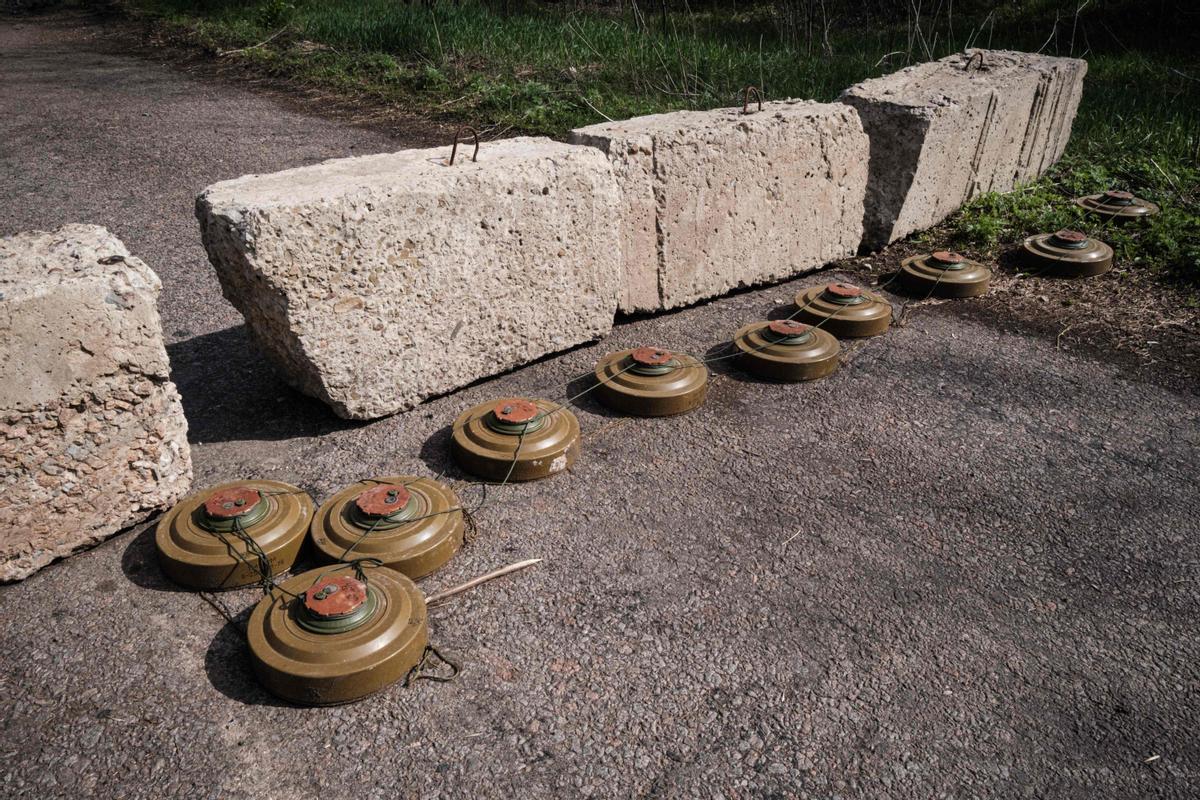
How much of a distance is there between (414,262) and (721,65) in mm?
5183

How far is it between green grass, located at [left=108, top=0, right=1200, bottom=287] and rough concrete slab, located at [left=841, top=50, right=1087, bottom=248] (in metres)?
0.21

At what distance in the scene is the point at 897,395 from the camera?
3.55m

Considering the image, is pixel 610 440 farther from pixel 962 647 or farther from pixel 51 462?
pixel 51 462

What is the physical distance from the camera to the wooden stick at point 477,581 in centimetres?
244

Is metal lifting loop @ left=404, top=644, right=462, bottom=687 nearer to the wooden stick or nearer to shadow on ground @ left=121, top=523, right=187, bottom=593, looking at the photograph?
the wooden stick

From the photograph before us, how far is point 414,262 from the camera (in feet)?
10.0

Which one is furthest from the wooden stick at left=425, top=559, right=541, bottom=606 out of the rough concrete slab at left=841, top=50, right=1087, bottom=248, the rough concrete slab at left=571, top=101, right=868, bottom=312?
the rough concrete slab at left=841, top=50, right=1087, bottom=248

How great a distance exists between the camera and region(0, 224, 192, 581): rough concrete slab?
2.28 metres

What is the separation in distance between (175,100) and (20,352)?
22.7ft

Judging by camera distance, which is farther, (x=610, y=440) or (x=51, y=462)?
(x=610, y=440)

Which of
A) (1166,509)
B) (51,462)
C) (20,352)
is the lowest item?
(1166,509)

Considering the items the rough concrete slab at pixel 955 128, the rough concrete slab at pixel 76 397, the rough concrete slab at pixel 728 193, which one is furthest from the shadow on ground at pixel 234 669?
the rough concrete slab at pixel 955 128

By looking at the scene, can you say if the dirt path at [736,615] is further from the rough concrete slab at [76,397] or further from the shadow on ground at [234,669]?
the rough concrete slab at [76,397]

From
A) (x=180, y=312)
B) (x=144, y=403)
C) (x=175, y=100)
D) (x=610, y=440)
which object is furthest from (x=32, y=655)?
(x=175, y=100)
